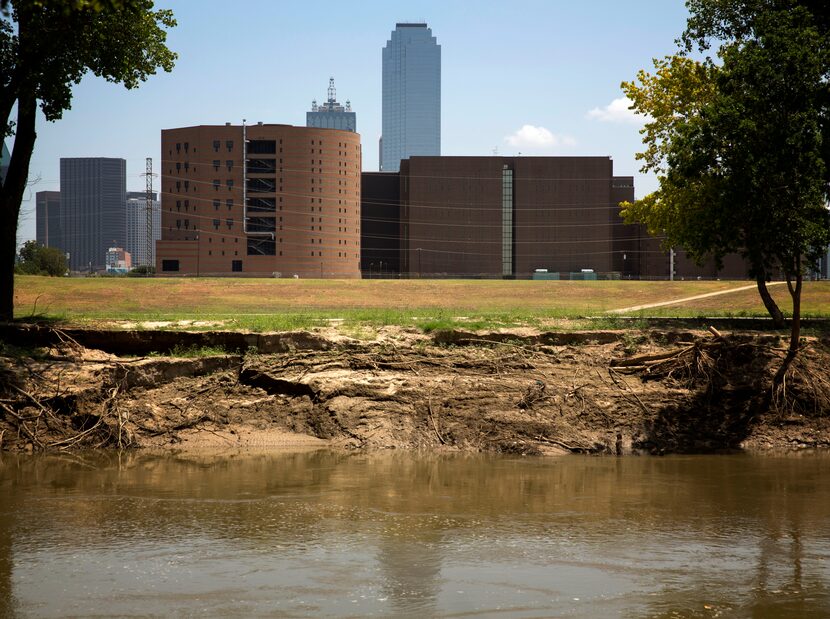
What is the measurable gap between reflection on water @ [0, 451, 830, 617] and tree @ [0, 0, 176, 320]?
8.10 meters

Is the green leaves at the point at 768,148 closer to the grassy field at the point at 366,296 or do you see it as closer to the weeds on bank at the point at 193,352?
the weeds on bank at the point at 193,352

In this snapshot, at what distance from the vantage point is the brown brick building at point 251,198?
13038cm

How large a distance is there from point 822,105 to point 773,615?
15744 millimetres

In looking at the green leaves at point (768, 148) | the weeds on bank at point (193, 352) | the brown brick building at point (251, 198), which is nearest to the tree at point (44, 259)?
the brown brick building at point (251, 198)

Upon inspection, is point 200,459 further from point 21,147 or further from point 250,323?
point 21,147

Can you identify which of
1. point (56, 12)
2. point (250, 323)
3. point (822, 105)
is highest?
point (56, 12)

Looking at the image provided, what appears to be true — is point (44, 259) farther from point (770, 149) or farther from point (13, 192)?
point (770, 149)

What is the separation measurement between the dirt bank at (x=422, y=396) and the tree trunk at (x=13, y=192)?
2.28 m

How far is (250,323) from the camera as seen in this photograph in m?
22.7

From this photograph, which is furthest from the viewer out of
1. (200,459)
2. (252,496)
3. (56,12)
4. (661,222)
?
(661,222)

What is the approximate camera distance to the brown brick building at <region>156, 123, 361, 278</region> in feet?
428

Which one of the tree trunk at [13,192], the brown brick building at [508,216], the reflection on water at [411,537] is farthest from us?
the brown brick building at [508,216]

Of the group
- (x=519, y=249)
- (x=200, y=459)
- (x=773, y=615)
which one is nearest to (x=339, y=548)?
(x=773, y=615)

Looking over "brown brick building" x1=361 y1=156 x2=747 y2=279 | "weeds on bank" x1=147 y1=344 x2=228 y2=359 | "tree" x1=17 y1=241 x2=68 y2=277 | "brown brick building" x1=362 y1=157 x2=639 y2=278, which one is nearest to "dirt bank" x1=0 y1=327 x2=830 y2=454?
"weeds on bank" x1=147 y1=344 x2=228 y2=359
